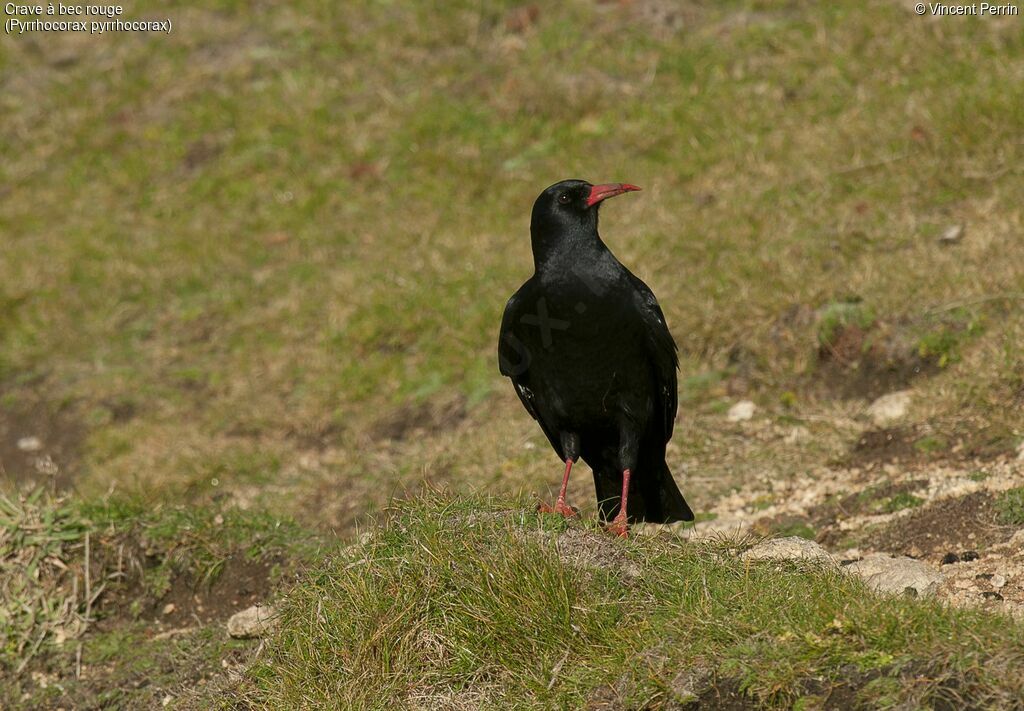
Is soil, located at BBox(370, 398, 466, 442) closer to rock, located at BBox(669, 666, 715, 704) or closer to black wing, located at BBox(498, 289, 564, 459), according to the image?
black wing, located at BBox(498, 289, 564, 459)

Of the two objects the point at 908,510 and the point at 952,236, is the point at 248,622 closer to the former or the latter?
the point at 908,510

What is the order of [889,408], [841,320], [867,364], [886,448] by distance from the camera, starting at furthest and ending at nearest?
1. [841,320]
2. [867,364]
3. [889,408]
4. [886,448]

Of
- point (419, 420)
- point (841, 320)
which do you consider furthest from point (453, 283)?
point (841, 320)

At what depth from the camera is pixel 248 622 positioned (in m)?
5.17

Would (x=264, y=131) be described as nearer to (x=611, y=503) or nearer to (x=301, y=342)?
(x=301, y=342)

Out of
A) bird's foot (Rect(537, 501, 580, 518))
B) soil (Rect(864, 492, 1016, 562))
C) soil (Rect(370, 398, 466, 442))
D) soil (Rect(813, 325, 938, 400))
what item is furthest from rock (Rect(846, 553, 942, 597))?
soil (Rect(370, 398, 466, 442))

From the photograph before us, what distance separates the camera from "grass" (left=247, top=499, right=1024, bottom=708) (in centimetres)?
355

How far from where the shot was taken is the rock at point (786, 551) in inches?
175

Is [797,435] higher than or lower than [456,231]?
lower

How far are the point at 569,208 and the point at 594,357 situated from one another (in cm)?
65

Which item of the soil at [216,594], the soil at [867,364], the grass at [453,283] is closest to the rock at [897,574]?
the grass at [453,283]

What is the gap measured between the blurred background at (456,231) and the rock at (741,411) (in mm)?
78

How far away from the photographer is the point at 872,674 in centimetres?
352

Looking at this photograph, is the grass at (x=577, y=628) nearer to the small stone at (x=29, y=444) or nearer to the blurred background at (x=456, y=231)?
the blurred background at (x=456, y=231)
